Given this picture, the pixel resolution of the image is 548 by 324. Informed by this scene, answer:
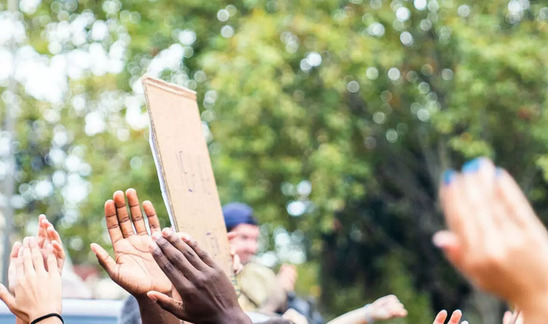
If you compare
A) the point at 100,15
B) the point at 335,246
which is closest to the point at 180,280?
the point at 100,15

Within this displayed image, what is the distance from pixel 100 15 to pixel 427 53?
5.64 m

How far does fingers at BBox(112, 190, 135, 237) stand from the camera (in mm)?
2650

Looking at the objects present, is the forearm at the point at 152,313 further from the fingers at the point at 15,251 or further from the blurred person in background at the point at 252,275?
the blurred person in background at the point at 252,275

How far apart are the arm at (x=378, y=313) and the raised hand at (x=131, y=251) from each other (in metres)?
1.30

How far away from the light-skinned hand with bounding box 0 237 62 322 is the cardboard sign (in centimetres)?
35

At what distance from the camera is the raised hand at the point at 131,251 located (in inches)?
100

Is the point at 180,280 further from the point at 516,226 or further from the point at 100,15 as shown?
the point at 100,15

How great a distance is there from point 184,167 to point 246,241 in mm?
1677

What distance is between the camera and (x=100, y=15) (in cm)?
1772

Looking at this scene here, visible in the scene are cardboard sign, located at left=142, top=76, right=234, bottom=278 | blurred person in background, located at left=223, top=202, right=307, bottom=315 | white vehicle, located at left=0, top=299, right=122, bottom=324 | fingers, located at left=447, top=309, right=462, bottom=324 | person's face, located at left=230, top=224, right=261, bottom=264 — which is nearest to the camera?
fingers, located at left=447, top=309, right=462, bottom=324

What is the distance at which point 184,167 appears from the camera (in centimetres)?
293

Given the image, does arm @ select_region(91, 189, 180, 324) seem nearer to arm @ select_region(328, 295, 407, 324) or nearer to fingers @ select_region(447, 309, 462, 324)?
fingers @ select_region(447, 309, 462, 324)

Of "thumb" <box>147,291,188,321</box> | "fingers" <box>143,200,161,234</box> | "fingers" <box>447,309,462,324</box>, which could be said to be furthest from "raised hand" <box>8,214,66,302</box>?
"fingers" <box>447,309,462,324</box>

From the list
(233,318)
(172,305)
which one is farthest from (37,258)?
(233,318)
